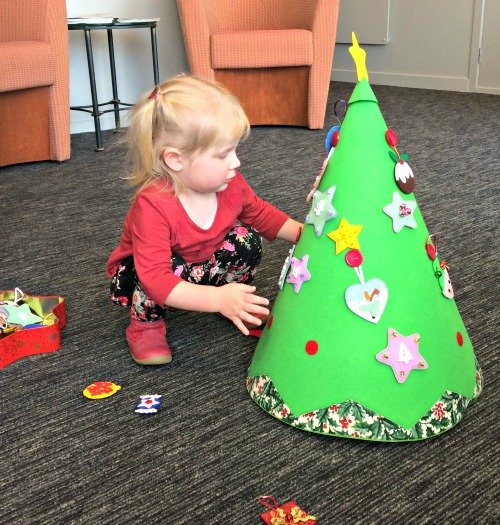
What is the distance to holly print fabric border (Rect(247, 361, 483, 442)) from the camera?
35.9 inches

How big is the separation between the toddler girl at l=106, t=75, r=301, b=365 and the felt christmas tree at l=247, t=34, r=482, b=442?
0.10m

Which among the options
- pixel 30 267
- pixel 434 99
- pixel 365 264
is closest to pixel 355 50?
pixel 365 264

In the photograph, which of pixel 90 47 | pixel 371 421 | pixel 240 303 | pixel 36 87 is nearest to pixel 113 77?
pixel 90 47

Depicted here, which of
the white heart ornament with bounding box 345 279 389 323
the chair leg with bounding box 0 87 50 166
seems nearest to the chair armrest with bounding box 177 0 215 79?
the chair leg with bounding box 0 87 50 166

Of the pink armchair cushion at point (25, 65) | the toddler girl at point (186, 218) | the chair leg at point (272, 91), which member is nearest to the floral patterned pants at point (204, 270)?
the toddler girl at point (186, 218)

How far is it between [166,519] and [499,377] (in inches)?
22.2

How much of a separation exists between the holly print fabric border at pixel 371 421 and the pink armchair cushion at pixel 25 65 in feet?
6.34

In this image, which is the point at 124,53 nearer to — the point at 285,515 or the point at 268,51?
the point at 268,51

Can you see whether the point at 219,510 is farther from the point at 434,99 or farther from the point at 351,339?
the point at 434,99

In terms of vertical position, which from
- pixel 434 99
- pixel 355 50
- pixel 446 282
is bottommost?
pixel 434 99

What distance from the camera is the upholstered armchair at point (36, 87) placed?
99.6 inches

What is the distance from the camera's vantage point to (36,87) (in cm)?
264

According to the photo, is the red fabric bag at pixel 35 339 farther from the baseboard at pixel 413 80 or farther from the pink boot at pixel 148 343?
the baseboard at pixel 413 80

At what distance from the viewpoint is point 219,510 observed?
0.82 meters
